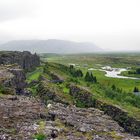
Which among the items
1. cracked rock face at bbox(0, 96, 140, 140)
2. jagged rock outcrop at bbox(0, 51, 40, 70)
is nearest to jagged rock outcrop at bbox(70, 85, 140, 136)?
cracked rock face at bbox(0, 96, 140, 140)

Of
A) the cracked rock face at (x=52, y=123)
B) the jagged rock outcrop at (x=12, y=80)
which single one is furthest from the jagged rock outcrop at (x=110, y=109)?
the cracked rock face at (x=52, y=123)

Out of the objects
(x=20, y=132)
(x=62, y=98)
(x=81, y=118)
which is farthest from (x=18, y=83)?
(x=20, y=132)

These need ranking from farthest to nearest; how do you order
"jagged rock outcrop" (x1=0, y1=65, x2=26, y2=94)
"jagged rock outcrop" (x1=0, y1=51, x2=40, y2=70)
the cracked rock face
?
"jagged rock outcrop" (x1=0, y1=51, x2=40, y2=70) → "jagged rock outcrop" (x1=0, y1=65, x2=26, y2=94) → the cracked rock face

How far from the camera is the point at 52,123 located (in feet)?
82.9

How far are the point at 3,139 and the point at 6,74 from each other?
30611 millimetres

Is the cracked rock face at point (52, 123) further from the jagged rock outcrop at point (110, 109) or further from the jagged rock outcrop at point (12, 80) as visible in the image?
the jagged rock outcrop at point (12, 80)

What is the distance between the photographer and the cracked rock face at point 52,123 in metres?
22.8

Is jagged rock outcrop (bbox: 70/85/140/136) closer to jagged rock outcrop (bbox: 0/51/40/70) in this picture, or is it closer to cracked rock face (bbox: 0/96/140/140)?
cracked rock face (bbox: 0/96/140/140)

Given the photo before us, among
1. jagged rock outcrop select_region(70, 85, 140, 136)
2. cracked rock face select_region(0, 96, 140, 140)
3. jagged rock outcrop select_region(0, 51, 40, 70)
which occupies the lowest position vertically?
jagged rock outcrop select_region(70, 85, 140, 136)

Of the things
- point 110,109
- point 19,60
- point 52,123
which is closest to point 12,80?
point 110,109

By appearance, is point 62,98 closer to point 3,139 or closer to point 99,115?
point 99,115

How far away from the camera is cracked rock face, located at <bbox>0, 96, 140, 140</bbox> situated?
2277 cm

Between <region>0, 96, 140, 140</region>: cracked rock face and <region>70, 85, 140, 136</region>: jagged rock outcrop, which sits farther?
<region>70, 85, 140, 136</region>: jagged rock outcrop

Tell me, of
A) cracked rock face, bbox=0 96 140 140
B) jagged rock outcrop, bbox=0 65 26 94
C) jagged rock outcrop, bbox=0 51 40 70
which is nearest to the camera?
cracked rock face, bbox=0 96 140 140
